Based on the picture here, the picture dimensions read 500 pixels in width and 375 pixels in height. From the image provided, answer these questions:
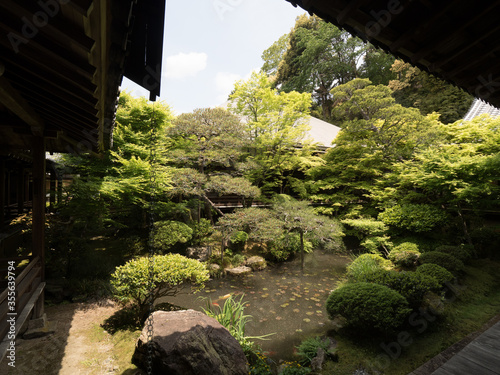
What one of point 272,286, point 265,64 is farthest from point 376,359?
point 265,64

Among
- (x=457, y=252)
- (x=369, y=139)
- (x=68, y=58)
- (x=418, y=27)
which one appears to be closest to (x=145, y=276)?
(x=68, y=58)

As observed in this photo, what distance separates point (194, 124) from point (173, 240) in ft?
15.1

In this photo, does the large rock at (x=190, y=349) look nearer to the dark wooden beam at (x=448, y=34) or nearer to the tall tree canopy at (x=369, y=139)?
the dark wooden beam at (x=448, y=34)

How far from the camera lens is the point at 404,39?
75.0 inches

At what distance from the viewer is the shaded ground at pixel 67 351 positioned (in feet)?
12.7

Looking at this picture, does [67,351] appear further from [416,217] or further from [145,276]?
[416,217]

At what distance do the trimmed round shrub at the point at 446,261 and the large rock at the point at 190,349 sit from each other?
625 centimetres

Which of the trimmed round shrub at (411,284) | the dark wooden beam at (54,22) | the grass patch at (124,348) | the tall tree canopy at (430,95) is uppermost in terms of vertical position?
the tall tree canopy at (430,95)

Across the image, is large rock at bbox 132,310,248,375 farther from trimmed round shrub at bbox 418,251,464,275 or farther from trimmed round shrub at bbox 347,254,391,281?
trimmed round shrub at bbox 418,251,464,275

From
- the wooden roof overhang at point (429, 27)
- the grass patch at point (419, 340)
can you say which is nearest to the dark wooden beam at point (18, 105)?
the wooden roof overhang at point (429, 27)

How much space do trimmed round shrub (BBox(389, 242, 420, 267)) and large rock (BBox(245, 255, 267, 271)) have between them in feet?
15.3

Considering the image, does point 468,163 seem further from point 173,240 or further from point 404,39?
point 173,240

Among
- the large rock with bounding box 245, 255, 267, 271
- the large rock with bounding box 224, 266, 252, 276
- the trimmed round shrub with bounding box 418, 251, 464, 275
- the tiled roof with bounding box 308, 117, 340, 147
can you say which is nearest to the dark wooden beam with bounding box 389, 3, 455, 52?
the trimmed round shrub with bounding box 418, 251, 464, 275

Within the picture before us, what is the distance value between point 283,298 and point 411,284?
342cm
